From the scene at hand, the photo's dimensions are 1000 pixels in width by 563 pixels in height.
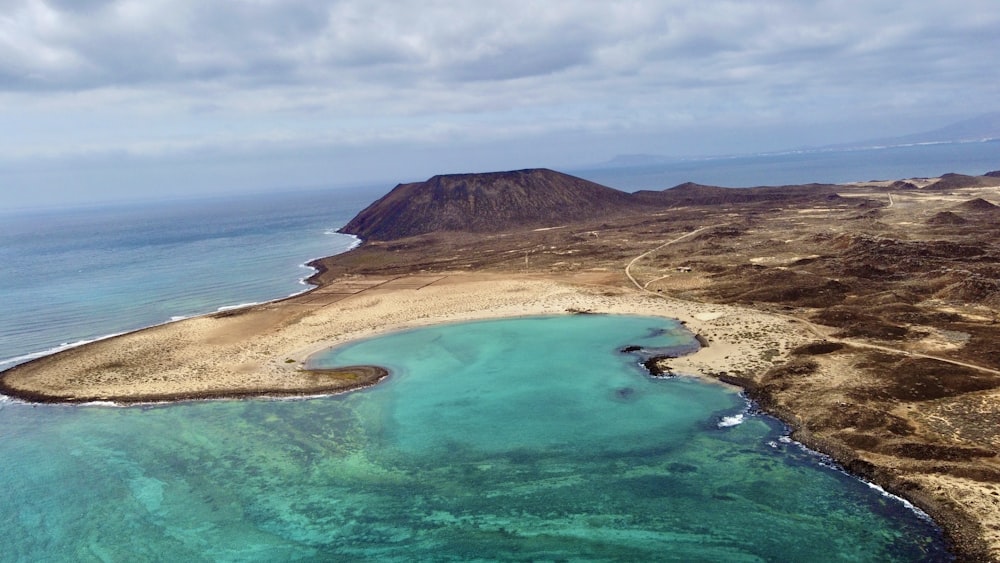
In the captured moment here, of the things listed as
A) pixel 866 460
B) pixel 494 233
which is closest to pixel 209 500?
pixel 866 460

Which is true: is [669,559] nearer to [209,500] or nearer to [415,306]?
[209,500]

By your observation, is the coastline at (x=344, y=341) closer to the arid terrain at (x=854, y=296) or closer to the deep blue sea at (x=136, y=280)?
the arid terrain at (x=854, y=296)

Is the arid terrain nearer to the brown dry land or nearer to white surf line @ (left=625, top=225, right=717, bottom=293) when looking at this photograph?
the brown dry land

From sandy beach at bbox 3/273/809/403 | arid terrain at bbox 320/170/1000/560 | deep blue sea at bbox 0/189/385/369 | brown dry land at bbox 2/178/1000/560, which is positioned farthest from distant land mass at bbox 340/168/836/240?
sandy beach at bbox 3/273/809/403

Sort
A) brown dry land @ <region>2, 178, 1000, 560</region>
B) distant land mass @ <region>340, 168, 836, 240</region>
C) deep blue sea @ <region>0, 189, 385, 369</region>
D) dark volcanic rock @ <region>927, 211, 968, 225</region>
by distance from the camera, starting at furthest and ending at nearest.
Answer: distant land mass @ <region>340, 168, 836, 240</region>
dark volcanic rock @ <region>927, 211, 968, 225</region>
deep blue sea @ <region>0, 189, 385, 369</region>
brown dry land @ <region>2, 178, 1000, 560</region>

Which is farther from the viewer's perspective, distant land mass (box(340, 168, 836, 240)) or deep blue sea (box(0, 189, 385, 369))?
distant land mass (box(340, 168, 836, 240))

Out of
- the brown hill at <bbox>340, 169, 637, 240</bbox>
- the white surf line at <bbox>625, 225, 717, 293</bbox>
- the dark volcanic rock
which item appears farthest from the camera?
the brown hill at <bbox>340, 169, 637, 240</bbox>
